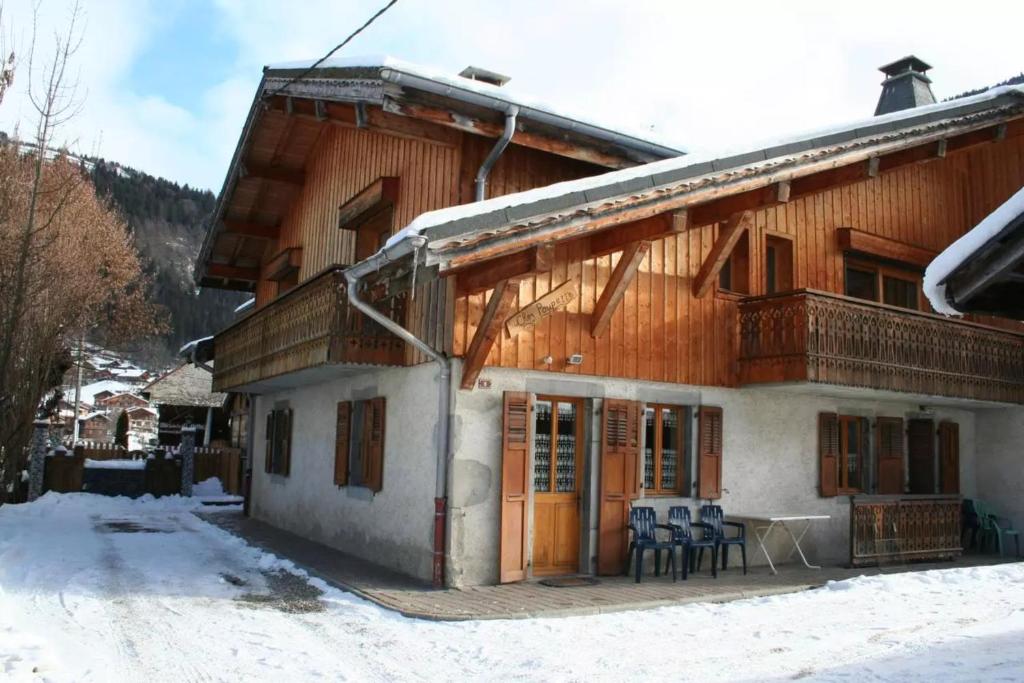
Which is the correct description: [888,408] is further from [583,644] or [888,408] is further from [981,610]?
[583,644]

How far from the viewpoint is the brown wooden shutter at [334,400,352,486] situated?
41.5 ft

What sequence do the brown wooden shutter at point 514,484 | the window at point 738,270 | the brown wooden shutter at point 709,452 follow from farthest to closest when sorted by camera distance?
the window at point 738,270 → the brown wooden shutter at point 709,452 → the brown wooden shutter at point 514,484

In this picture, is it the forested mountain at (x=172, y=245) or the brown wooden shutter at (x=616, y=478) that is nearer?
the brown wooden shutter at (x=616, y=478)

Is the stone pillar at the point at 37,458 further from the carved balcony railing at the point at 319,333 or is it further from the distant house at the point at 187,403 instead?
the distant house at the point at 187,403

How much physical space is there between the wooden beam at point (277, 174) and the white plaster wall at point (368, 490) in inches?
151

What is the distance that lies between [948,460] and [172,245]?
111 meters

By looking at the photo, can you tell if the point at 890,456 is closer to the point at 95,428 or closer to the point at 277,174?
the point at 277,174

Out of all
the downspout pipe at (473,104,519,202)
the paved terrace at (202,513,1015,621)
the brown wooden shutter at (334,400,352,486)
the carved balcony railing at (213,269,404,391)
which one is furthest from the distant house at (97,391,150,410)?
the downspout pipe at (473,104,519,202)

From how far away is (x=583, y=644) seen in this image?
24.2 feet

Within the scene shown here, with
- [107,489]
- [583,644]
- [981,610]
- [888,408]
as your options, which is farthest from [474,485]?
[107,489]

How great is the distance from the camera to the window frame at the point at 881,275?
14211mm

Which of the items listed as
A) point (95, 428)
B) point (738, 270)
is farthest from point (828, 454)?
point (95, 428)

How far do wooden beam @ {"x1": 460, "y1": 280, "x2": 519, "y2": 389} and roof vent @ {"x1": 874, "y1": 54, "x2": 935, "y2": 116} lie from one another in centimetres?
1185

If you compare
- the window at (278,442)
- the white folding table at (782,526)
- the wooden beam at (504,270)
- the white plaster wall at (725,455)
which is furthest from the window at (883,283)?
the window at (278,442)
